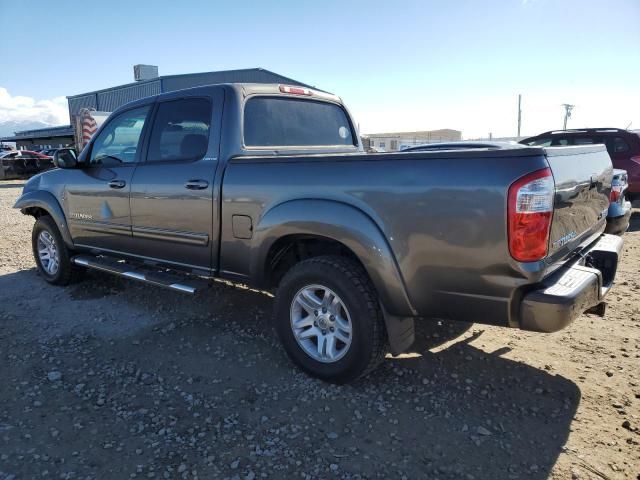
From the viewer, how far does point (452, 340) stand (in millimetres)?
3695

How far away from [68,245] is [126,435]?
307 cm

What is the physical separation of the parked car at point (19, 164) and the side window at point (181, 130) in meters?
20.2

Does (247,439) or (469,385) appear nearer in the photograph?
(247,439)

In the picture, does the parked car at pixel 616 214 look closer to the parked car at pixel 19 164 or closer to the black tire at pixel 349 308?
the black tire at pixel 349 308

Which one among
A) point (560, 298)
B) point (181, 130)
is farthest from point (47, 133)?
point (560, 298)

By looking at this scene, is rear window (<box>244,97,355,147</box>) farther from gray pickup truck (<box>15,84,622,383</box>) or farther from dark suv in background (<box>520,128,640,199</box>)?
dark suv in background (<box>520,128,640,199</box>)

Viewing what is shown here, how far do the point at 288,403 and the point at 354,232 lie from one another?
1128 millimetres

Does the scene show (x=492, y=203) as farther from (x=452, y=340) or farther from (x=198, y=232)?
(x=198, y=232)

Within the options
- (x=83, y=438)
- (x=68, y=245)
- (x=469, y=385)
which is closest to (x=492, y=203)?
(x=469, y=385)

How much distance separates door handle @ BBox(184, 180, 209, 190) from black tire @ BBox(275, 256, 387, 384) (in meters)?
0.95

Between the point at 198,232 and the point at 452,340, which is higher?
the point at 198,232

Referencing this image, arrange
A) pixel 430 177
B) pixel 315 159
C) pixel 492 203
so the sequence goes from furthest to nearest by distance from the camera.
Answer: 1. pixel 315 159
2. pixel 430 177
3. pixel 492 203

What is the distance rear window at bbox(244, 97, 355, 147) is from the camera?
3.74m

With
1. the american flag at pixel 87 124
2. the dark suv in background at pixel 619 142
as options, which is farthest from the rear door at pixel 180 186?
the american flag at pixel 87 124
